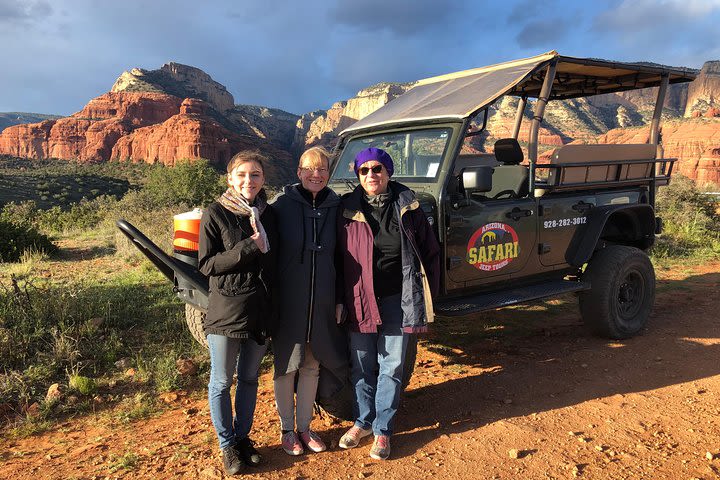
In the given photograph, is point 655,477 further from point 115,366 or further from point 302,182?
point 115,366

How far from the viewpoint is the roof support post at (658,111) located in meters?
5.48

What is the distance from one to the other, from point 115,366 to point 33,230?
7.05 metres

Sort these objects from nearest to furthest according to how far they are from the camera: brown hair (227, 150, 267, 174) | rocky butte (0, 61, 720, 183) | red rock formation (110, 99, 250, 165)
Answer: brown hair (227, 150, 267, 174) → rocky butte (0, 61, 720, 183) → red rock formation (110, 99, 250, 165)

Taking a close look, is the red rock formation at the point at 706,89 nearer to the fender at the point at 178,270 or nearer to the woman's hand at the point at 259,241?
the fender at the point at 178,270

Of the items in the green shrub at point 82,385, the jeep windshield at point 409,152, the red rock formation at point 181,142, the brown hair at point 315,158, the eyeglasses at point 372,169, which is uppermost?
the red rock formation at point 181,142

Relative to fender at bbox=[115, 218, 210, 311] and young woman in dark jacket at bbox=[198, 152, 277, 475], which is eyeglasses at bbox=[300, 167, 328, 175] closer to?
young woman in dark jacket at bbox=[198, 152, 277, 475]

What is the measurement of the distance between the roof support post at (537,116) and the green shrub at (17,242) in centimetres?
855

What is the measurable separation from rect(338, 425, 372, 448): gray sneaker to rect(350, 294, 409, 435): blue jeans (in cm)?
3

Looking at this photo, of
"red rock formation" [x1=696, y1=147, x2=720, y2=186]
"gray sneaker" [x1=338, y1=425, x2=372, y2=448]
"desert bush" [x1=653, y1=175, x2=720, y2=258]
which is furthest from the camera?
"red rock formation" [x1=696, y1=147, x2=720, y2=186]

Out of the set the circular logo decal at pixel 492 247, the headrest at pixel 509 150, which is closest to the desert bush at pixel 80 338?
the circular logo decal at pixel 492 247

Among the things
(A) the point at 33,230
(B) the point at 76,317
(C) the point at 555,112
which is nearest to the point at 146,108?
(C) the point at 555,112

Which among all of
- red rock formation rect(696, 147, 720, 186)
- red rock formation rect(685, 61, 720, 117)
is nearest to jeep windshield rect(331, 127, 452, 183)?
red rock formation rect(696, 147, 720, 186)

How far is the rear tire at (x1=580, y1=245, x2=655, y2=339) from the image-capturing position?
185 inches

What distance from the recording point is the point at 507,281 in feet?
14.1
